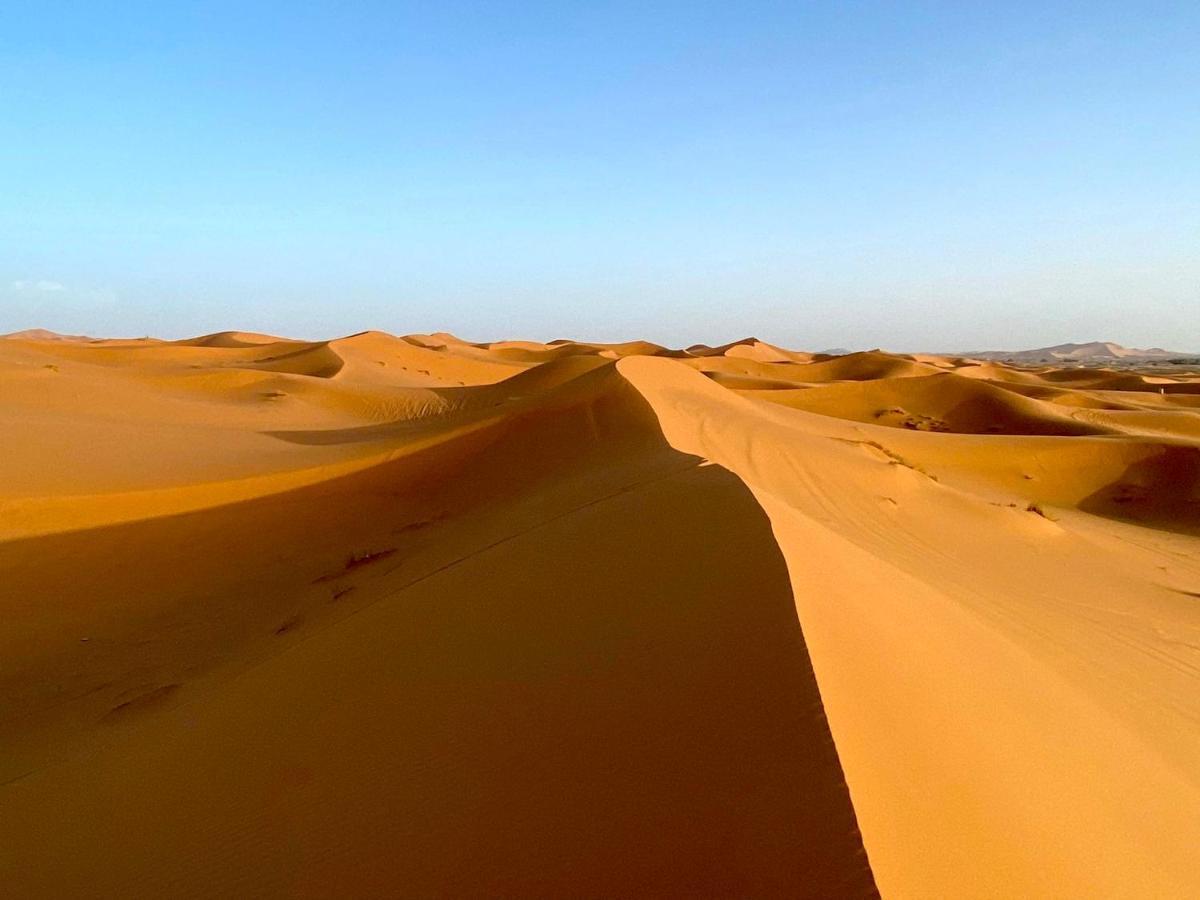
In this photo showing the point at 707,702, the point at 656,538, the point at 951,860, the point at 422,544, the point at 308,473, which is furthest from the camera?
the point at 308,473

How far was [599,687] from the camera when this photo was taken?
3.33 metres

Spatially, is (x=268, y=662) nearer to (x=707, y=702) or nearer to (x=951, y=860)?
(x=707, y=702)

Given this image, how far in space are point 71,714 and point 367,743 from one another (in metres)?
3.20

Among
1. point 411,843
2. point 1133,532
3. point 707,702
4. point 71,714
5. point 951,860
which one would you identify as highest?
point 707,702

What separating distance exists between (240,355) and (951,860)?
4986 centimetres

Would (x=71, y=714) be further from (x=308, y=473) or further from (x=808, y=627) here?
(x=308, y=473)

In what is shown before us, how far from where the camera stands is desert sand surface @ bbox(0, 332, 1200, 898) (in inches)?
101

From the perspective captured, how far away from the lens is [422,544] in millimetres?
8336

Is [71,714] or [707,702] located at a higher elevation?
[707,702]

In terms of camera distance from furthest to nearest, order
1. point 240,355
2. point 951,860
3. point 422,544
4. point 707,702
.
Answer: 1. point 240,355
2. point 422,544
3. point 707,702
4. point 951,860

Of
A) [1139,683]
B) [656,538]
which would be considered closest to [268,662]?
[656,538]

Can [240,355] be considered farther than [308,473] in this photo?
Yes

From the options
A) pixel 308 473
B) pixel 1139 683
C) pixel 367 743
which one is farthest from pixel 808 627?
pixel 308 473

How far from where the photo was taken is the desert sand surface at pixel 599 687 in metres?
2.55
